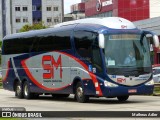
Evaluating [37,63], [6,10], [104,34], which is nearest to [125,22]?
[104,34]

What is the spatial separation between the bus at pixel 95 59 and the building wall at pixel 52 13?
10282cm

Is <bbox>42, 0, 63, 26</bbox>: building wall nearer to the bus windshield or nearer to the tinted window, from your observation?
the tinted window

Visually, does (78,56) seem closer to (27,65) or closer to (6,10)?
(27,65)

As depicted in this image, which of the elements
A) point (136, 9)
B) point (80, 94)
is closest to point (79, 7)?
point (136, 9)

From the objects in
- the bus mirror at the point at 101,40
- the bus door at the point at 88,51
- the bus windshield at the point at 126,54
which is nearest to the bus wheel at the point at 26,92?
the bus door at the point at 88,51

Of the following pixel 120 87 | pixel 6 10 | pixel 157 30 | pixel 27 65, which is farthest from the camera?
pixel 6 10

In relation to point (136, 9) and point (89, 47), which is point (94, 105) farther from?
point (136, 9)

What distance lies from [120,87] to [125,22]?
2.95 metres

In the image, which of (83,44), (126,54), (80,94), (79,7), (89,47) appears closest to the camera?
(126,54)

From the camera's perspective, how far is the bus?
2409 cm

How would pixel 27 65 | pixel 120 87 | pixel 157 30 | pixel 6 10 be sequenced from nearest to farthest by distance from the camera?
pixel 120 87, pixel 27 65, pixel 157 30, pixel 6 10

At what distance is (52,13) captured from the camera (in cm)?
13175

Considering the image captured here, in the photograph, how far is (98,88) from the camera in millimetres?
24375

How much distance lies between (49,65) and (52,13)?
103937 mm
